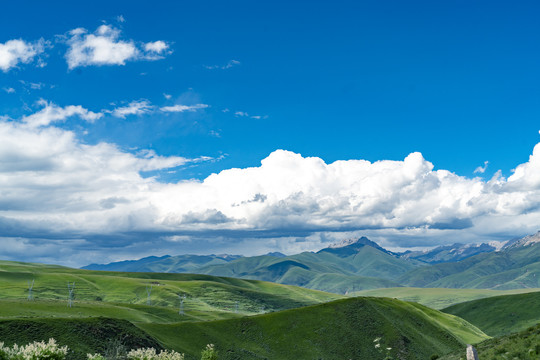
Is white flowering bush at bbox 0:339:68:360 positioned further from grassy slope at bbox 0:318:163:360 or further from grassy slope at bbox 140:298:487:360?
grassy slope at bbox 140:298:487:360

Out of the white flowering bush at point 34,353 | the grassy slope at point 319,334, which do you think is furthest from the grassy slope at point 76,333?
the white flowering bush at point 34,353

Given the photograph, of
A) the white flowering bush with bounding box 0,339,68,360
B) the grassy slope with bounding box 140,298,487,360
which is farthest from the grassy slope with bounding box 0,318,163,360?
the white flowering bush with bounding box 0,339,68,360

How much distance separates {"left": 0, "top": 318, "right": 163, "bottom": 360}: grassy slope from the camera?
98.7m

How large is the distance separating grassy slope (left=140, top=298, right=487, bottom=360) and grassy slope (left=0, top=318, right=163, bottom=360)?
55.1 ft

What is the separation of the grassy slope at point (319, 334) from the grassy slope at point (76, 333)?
16.8 metres

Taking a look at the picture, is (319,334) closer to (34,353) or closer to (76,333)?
(76,333)

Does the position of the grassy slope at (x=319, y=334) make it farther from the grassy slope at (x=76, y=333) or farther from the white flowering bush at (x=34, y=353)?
the white flowering bush at (x=34, y=353)

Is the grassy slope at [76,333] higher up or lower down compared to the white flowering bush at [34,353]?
lower down

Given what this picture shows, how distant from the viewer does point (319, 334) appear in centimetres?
16375

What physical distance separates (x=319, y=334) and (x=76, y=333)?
3524 inches

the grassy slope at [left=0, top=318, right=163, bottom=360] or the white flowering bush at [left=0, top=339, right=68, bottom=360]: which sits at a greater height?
the white flowering bush at [left=0, top=339, right=68, bottom=360]

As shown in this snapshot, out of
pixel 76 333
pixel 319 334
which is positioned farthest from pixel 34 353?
pixel 319 334

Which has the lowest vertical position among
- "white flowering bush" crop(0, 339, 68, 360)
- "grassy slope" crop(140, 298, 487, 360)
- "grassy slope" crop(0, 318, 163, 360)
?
"grassy slope" crop(140, 298, 487, 360)

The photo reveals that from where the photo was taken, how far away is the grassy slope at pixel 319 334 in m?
144
